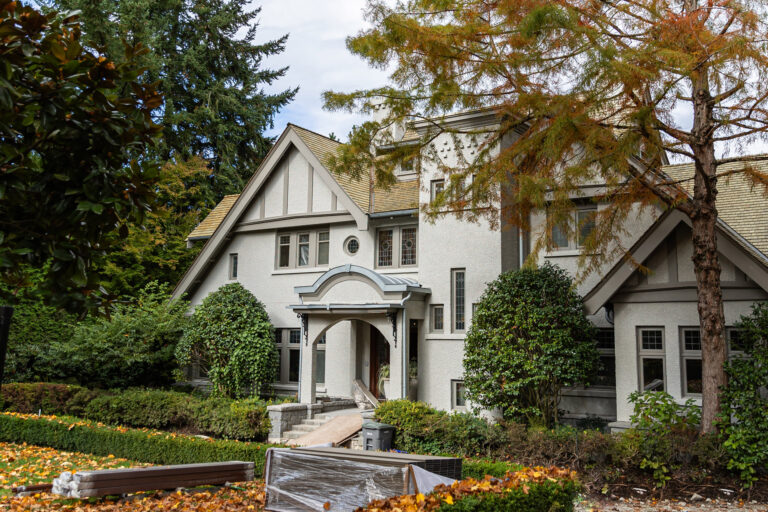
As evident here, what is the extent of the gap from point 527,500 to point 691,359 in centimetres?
838

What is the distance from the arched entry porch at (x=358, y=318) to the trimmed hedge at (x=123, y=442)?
4952 mm

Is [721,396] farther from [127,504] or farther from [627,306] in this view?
[127,504]

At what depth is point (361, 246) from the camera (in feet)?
67.7

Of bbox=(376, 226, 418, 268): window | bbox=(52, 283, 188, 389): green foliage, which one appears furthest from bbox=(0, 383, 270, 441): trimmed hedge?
bbox=(376, 226, 418, 268): window

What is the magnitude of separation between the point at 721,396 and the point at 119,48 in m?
30.2

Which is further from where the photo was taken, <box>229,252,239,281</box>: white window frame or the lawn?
<box>229,252,239,281</box>: white window frame

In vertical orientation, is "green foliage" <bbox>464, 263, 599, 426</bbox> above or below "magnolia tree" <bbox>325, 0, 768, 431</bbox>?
below

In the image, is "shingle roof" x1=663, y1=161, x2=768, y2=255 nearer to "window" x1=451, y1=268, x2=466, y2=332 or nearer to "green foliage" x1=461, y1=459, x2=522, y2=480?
"window" x1=451, y1=268, x2=466, y2=332

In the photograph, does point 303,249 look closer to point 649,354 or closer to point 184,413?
point 184,413

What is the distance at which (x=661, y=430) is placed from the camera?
478 inches

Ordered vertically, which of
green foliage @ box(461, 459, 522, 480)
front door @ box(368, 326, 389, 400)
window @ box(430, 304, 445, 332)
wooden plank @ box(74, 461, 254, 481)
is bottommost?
green foliage @ box(461, 459, 522, 480)

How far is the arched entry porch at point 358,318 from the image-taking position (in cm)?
1752

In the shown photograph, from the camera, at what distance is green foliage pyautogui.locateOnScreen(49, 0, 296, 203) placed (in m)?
34.8

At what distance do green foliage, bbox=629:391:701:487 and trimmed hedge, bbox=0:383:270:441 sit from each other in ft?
31.0
